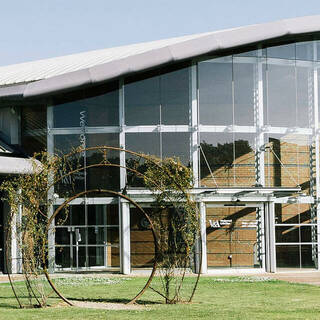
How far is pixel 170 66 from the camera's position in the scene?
27.1 meters

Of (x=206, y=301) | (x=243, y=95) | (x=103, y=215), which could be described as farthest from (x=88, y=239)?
(x=206, y=301)

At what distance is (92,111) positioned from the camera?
89.7 ft

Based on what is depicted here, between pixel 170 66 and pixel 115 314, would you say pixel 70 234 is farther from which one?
pixel 115 314

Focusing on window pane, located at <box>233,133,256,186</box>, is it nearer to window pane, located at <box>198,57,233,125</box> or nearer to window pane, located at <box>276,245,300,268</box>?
window pane, located at <box>198,57,233,125</box>

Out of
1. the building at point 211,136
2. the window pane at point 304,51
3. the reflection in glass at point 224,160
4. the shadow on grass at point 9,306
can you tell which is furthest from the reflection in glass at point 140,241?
the shadow on grass at point 9,306

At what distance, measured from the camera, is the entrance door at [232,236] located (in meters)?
26.4

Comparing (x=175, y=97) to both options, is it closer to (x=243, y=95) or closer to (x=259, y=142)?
(x=243, y=95)

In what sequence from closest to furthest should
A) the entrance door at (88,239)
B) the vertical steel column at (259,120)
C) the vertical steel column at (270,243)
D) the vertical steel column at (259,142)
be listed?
the vertical steel column at (270,243)
the vertical steel column at (259,142)
the entrance door at (88,239)
the vertical steel column at (259,120)

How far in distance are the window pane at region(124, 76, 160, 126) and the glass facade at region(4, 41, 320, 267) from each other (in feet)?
0.12

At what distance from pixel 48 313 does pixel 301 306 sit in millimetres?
5195

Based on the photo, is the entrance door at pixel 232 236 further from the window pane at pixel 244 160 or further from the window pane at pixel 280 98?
the window pane at pixel 280 98

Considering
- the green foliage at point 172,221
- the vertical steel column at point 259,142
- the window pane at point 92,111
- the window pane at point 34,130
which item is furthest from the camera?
the window pane at point 34,130

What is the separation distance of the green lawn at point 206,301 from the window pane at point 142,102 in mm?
6163

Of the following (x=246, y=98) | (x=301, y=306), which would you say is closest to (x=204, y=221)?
(x=246, y=98)
